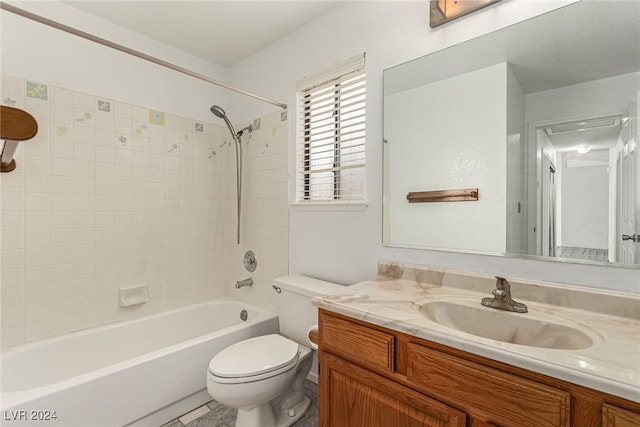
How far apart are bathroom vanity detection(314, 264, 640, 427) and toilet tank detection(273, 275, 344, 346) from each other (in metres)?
0.44

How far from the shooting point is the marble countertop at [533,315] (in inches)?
25.9

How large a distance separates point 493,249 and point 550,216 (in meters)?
0.24

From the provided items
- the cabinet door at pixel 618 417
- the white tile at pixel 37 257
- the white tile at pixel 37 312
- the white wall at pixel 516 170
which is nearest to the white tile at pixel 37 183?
the white tile at pixel 37 257

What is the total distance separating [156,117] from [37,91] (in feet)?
2.10

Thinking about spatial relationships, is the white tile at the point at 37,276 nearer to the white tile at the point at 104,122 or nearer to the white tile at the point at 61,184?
the white tile at the point at 61,184

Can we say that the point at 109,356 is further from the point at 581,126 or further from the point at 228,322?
the point at 581,126

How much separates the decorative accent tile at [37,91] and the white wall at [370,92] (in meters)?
1.29

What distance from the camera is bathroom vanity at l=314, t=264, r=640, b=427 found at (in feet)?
2.18

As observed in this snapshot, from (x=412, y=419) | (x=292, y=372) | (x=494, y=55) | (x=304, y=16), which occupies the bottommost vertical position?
(x=292, y=372)

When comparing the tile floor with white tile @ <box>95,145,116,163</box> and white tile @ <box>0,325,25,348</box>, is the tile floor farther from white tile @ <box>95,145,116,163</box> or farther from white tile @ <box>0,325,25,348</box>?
white tile @ <box>95,145,116,163</box>

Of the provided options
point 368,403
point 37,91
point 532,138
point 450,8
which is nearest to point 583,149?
point 532,138

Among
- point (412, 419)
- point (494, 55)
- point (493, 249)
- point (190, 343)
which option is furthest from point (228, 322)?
point (494, 55)

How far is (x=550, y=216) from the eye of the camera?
3.70 feet

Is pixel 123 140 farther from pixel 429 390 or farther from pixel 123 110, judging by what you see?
pixel 429 390
